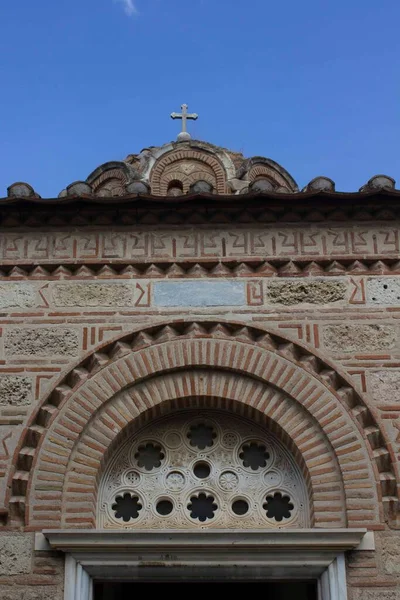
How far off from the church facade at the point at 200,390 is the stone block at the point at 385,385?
0.05 ft

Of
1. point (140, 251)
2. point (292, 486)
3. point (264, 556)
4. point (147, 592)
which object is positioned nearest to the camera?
point (264, 556)

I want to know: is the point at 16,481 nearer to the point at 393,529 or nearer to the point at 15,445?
the point at 15,445

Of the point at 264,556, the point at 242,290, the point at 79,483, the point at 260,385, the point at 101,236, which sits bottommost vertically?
the point at 264,556

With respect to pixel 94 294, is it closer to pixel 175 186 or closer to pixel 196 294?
pixel 196 294

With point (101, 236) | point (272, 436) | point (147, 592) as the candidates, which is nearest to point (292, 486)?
point (272, 436)

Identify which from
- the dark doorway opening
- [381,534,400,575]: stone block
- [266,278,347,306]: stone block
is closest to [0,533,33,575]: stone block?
the dark doorway opening

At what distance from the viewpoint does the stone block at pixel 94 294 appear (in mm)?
9109

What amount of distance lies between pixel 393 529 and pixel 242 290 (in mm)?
2696

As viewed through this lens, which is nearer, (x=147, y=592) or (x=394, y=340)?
(x=394, y=340)

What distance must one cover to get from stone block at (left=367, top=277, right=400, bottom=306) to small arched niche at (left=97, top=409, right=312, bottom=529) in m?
1.70

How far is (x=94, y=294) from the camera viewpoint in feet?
30.1

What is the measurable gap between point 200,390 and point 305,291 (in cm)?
146

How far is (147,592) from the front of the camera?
40.8ft

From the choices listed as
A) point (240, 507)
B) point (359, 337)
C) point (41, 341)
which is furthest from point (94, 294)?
point (359, 337)
